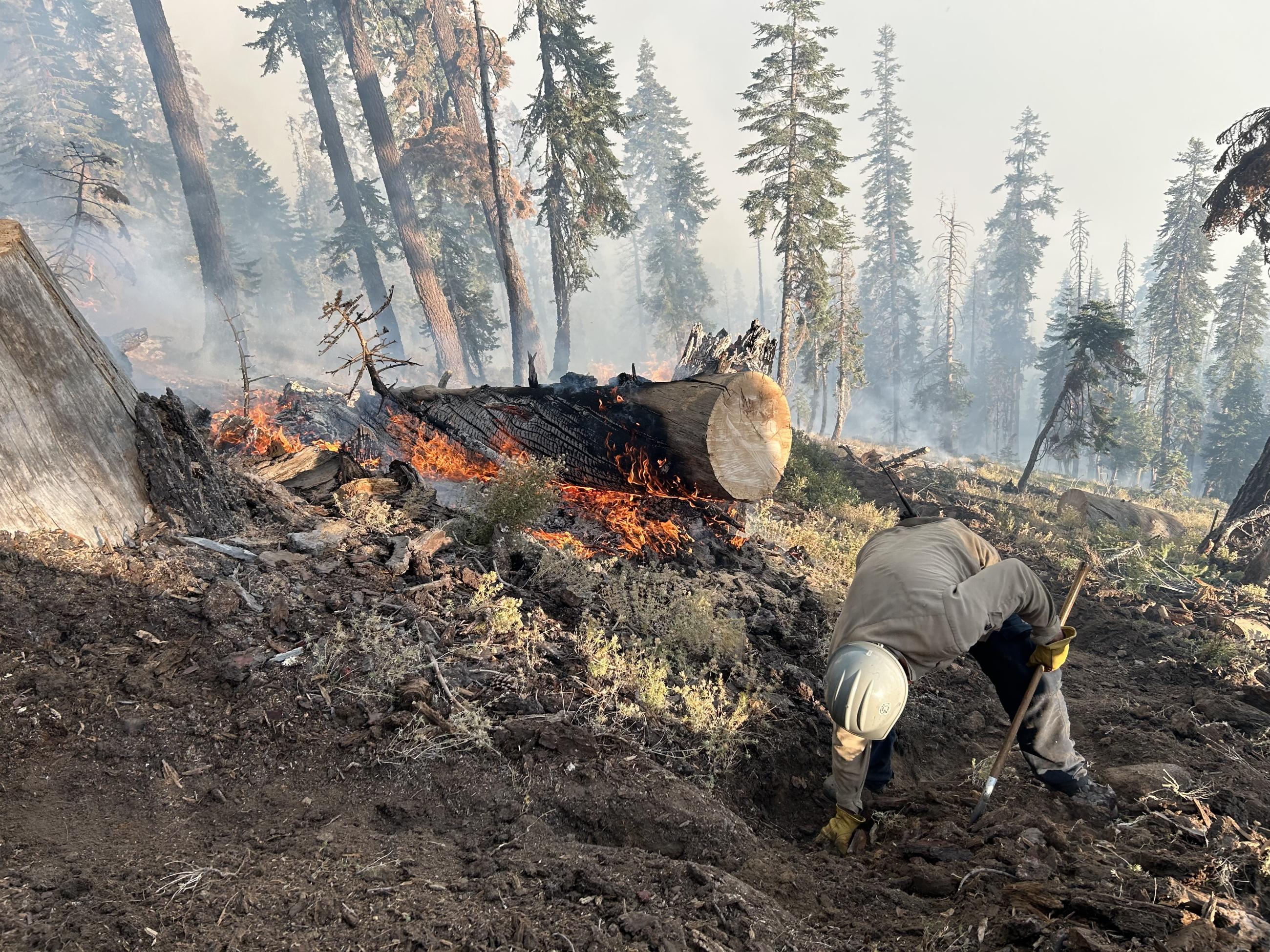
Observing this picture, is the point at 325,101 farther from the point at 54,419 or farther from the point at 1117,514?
the point at 1117,514

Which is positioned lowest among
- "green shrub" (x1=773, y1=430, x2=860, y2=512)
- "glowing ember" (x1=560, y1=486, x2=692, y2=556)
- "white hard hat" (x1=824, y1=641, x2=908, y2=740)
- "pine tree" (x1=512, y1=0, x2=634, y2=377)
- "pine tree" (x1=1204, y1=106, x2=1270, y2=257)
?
"white hard hat" (x1=824, y1=641, x2=908, y2=740)

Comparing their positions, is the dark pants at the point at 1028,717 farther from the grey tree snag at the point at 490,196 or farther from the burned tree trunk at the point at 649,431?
the grey tree snag at the point at 490,196

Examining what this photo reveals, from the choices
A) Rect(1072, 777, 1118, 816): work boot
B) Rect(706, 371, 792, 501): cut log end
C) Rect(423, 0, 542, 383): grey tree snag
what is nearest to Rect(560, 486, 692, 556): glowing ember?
Rect(706, 371, 792, 501): cut log end

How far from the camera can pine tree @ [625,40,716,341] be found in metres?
37.3

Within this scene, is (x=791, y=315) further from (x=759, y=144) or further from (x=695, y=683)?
(x=695, y=683)

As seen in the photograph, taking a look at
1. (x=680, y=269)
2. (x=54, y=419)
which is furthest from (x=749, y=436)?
(x=680, y=269)

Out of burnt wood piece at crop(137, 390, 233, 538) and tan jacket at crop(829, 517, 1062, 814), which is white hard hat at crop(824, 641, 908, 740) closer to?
tan jacket at crop(829, 517, 1062, 814)

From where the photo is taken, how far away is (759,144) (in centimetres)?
2116

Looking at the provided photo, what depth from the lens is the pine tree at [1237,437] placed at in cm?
3064

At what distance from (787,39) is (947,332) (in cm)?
2474

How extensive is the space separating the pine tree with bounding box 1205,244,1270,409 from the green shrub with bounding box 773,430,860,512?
3441 centimetres

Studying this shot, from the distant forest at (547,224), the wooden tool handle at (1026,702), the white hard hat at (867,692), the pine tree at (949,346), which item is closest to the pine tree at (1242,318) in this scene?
the distant forest at (547,224)

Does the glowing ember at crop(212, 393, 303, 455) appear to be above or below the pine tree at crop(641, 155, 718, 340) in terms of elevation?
below

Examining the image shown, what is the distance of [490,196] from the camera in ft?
75.9
